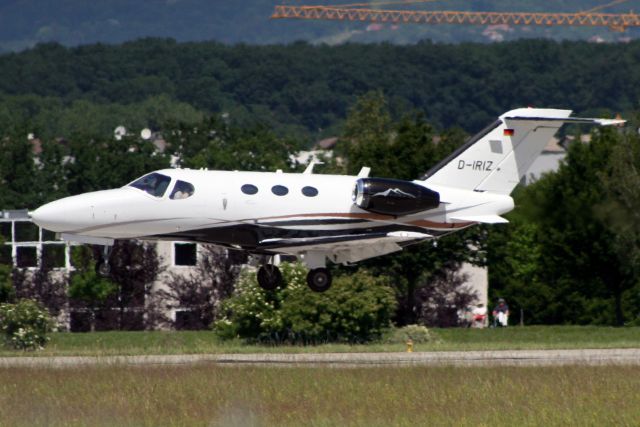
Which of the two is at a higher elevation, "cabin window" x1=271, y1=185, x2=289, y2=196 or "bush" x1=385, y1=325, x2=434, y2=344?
"cabin window" x1=271, y1=185, x2=289, y2=196

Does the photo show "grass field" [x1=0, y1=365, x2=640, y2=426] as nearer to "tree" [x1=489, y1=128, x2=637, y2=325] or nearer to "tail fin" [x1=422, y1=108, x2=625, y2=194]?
"tail fin" [x1=422, y1=108, x2=625, y2=194]

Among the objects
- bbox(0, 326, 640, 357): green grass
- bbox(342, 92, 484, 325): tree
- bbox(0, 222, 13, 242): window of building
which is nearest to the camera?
bbox(0, 326, 640, 357): green grass

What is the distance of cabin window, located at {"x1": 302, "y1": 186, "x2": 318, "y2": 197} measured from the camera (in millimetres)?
38844

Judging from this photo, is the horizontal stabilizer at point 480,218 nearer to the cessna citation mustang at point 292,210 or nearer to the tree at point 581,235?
the cessna citation mustang at point 292,210

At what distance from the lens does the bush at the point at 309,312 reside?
2002 inches

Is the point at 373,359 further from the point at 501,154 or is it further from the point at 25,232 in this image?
the point at 25,232

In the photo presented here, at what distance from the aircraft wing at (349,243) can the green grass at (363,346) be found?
→ 14.9 feet

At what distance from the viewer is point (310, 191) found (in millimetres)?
38938

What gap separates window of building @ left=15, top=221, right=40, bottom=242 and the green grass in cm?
3027

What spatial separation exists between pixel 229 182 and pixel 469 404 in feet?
37.5

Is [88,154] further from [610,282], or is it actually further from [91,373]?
[91,373]

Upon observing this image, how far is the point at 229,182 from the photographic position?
3828 cm

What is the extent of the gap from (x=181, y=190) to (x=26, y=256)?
143 ft

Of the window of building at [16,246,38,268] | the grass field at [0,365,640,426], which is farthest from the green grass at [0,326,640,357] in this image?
the window of building at [16,246,38,268]
